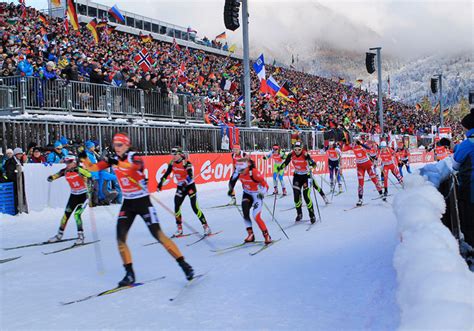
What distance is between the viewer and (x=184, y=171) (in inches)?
415

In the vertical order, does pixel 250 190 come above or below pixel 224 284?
above

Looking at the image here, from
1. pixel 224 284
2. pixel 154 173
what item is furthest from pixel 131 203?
pixel 154 173

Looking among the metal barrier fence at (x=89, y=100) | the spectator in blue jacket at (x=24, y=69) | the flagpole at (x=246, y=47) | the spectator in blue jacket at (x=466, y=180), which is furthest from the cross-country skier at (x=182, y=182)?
the flagpole at (x=246, y=47)

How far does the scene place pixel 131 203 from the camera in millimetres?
6621

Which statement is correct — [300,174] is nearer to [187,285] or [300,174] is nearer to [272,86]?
[187,285]

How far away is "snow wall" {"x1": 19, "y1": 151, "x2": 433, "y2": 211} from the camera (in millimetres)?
13016

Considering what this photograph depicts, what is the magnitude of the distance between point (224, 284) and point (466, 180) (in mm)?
3467

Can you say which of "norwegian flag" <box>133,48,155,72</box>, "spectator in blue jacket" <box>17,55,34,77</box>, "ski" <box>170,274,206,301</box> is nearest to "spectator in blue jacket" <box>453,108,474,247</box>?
"ski" <box>170,274,206,301</box>

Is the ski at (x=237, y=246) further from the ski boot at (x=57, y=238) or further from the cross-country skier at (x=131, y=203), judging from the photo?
the ski boot at (x=57, y=238)

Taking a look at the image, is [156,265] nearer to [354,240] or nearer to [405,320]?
[354,240]

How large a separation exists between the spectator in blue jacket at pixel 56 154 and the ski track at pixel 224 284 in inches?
127

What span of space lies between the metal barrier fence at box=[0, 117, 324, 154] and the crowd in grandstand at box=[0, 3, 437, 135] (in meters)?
1.70

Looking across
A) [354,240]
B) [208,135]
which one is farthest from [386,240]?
[208,135]

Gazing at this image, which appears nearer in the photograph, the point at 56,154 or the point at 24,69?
the point at 56,154
